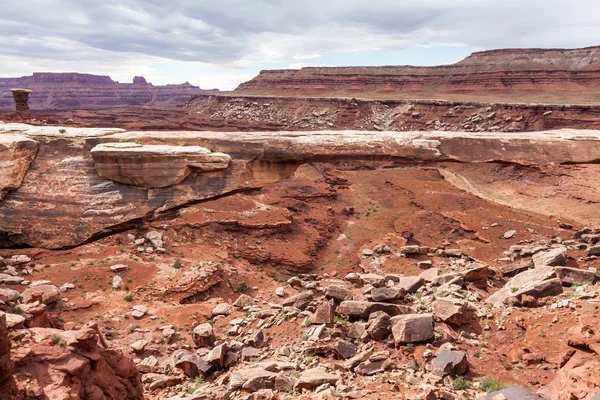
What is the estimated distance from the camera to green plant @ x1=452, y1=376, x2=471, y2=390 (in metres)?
5.05

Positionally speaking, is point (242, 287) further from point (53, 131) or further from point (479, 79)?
point (479, 79)

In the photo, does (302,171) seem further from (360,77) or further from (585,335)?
(360,77)

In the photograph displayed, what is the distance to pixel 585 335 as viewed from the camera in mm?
4836

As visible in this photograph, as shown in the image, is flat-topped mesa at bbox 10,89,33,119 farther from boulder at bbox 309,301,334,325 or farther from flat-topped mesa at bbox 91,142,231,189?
flat-topped mesa at bbox 91,142,231,189

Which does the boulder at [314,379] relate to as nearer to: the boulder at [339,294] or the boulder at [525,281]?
the boulder at [339,294]

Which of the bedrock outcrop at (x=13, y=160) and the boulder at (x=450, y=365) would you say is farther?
the boulder at (x=450, y=365)

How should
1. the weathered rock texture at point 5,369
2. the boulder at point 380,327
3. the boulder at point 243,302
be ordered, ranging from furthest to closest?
the boulder at point 243,302, the boulder at point 380,327, the weathered rock texture at point 5,369

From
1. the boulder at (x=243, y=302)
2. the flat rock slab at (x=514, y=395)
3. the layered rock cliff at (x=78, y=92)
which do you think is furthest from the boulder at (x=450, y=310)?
the layered rock cliff at (x=78, y=92)

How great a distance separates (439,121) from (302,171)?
55.7ft

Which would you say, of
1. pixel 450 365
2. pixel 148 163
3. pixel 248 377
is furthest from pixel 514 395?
pixel 148 163

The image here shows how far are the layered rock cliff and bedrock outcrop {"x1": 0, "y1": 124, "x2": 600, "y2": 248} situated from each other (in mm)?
101306

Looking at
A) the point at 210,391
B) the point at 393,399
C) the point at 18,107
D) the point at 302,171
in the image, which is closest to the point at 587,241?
the point at 393,399

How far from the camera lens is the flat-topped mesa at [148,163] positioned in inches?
139

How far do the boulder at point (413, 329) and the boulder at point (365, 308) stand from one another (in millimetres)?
920
